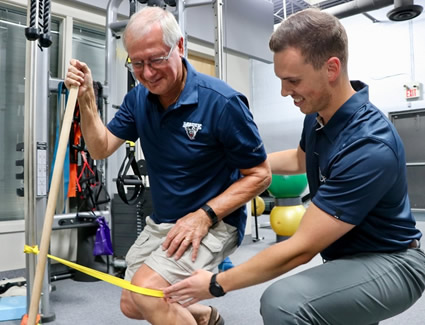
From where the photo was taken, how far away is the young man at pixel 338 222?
3.63 feet

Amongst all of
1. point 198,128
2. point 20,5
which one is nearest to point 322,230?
point 198,128

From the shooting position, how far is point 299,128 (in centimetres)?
795

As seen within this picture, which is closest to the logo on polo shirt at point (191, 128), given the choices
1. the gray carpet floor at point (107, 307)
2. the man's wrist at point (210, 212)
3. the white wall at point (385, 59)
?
the man's wrist at point (210, 212)

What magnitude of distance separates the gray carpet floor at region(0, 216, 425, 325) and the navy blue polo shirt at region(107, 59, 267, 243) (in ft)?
3.46

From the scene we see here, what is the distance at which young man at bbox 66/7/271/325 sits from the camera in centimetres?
140

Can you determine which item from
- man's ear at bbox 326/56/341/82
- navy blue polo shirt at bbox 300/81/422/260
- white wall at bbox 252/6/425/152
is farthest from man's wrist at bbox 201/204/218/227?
white wall at bbox 252/6/425/152

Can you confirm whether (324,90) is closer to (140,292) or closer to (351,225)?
(351,225)

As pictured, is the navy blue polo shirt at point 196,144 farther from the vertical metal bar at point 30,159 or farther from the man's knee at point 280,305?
the vertical metal bar at point 30,159

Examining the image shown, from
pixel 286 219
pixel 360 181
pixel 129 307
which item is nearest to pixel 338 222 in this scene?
pixel 360 181

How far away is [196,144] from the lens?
1.48 m

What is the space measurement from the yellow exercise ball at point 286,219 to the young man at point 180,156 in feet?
9.33

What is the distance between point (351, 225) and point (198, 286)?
1.64 feet

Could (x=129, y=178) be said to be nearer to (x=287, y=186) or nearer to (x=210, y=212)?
(x=210, y=212)

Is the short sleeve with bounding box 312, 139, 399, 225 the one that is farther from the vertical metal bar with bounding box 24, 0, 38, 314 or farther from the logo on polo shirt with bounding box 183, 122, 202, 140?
the vertical metal bar with bounding box 24, 0, 38, 314
